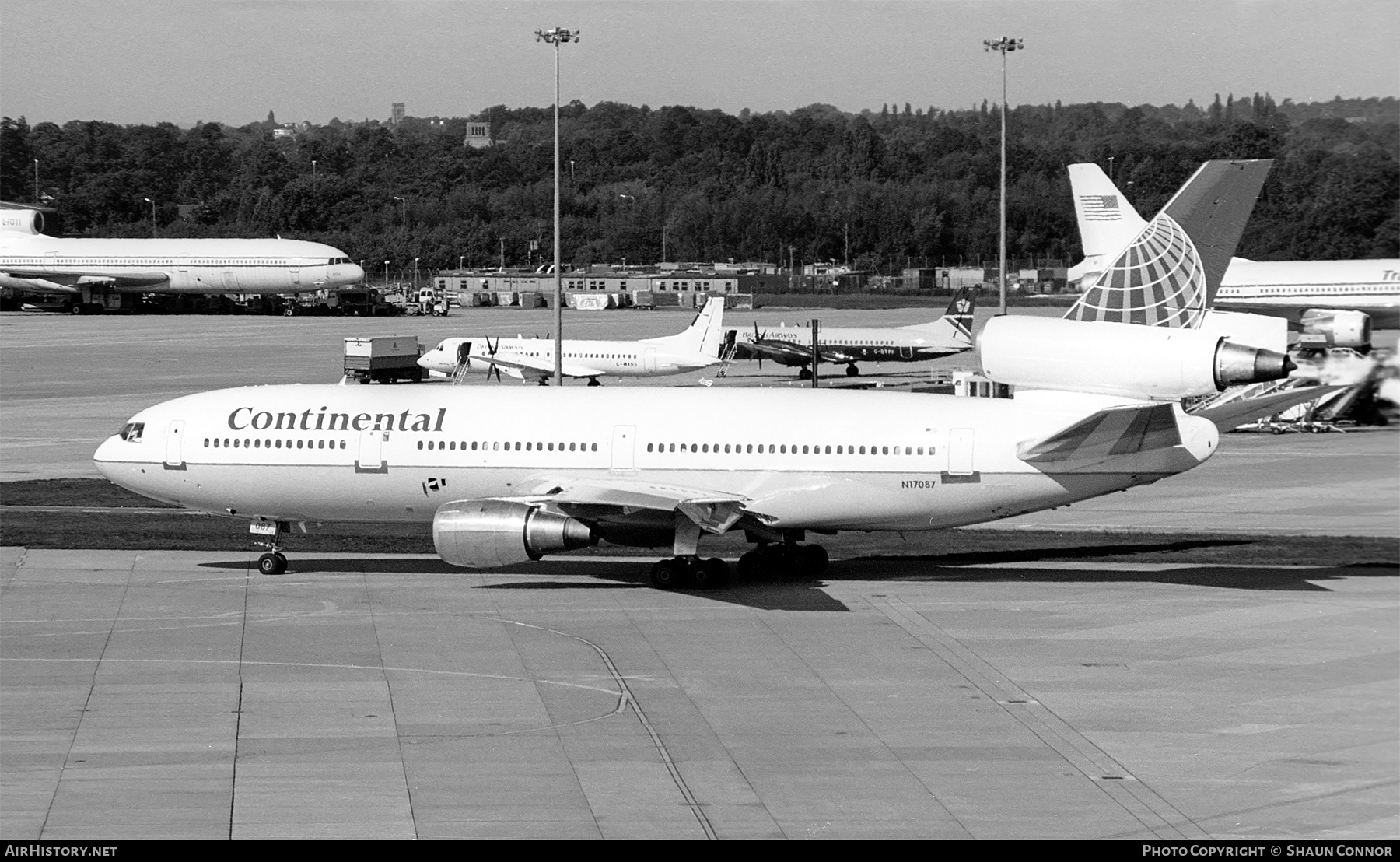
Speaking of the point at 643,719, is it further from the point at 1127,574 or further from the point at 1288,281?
the point at 1288,281

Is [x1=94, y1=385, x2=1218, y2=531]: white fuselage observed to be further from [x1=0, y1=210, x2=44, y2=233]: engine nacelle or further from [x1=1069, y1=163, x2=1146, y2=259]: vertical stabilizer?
[x1=0, y1=210, x2=44, y2=233]: engine nacelle

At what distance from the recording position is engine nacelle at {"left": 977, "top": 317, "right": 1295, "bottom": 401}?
31672 mm

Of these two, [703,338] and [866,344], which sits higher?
[703,338]

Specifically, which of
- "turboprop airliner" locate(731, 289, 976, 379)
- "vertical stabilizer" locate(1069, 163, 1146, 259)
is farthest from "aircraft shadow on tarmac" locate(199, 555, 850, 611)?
"turboprop airliner" locate(731, 289, 976, 379)

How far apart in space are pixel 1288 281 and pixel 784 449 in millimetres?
11563

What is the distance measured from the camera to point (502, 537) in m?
34.8

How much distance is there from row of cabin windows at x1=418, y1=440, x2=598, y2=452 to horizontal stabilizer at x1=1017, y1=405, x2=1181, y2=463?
10.0 meters

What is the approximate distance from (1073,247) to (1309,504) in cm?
10385

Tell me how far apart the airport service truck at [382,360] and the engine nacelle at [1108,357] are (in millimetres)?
54008

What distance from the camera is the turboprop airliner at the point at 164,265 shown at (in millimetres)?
150875

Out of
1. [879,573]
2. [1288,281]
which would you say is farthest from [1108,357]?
[879,573]

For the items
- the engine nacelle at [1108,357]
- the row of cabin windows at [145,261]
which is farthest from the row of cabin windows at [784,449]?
the row of cabin windows at [145,261]
